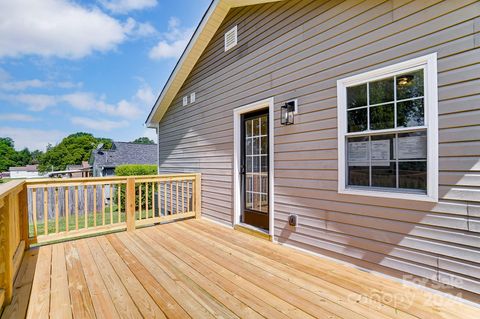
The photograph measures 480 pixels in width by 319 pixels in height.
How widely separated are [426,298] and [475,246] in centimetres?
58

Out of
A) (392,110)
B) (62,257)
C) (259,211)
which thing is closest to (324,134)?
(392,110)

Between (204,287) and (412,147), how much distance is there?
2.40 m

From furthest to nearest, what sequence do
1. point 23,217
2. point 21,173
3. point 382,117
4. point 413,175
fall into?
point 21,173 < point 23,217 < point 382,117 < point 413,175

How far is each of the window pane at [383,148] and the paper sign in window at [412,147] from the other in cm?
7

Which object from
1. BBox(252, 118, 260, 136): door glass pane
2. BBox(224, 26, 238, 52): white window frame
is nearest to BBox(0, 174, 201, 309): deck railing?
BBox(252, 118, 260, 136): door glass pane

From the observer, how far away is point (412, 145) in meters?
2.26

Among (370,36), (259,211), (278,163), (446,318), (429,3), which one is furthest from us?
(259,211)

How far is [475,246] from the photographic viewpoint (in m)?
1.88

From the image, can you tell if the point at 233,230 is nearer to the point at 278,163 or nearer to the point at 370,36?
the point at 278,163

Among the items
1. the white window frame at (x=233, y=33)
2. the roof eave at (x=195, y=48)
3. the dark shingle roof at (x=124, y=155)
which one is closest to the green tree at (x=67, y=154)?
the dark shingle roof at (x=124, y=155)

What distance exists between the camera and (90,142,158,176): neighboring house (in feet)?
57.9

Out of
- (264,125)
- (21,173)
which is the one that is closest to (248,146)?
(264,125)

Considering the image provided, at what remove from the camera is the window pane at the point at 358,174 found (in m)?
2.60

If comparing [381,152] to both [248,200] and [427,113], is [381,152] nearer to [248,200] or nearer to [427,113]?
[427,113]
